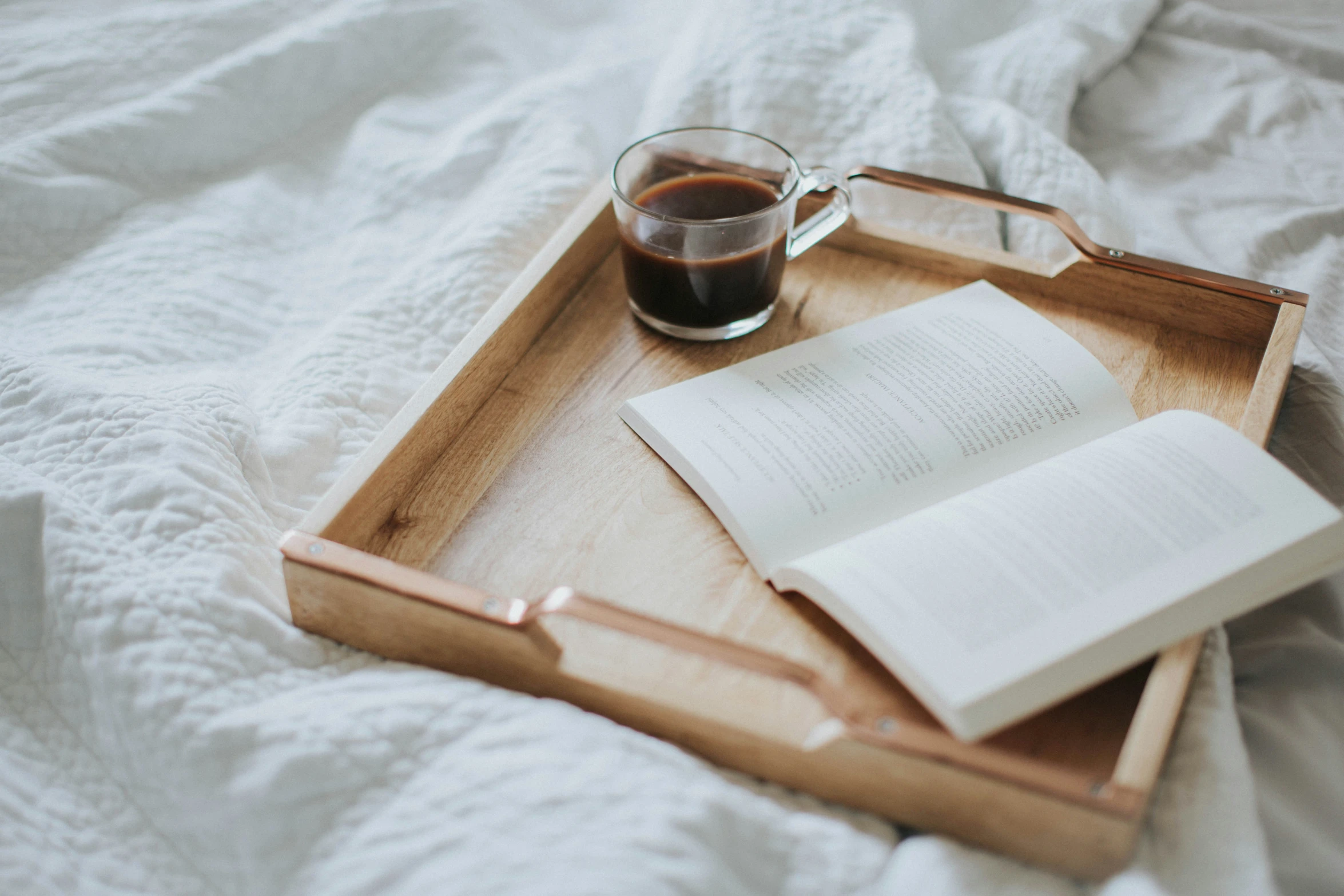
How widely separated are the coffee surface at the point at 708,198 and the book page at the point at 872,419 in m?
0.10

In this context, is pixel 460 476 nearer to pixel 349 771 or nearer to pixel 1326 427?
pixel 349 771

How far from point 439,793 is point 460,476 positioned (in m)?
0.21

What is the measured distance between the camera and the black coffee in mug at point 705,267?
67 cm

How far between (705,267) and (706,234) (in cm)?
2

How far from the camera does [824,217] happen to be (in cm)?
73

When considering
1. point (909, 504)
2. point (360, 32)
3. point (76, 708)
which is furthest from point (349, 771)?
point (360, 32)

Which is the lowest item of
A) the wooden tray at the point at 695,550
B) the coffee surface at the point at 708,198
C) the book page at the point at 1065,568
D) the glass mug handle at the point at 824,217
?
the wooden tray at the point at 695,550

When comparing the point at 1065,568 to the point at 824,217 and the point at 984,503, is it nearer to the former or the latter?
the point at 984,503

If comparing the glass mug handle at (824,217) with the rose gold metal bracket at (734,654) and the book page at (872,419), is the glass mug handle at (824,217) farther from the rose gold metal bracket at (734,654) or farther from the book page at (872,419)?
the rose gold metal bracket at (734,654)

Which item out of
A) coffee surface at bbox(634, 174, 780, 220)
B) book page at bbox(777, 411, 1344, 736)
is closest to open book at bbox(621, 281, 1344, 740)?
book page at bbox(777, 411, 1344, 736)

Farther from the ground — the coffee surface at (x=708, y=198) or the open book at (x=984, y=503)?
the coffee surface at (x=708, y=198)

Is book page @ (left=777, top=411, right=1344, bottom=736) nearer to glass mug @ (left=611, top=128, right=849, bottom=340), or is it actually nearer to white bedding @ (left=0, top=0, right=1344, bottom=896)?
white bedding @ (left=0, top=0, right=1344, bottom=896)

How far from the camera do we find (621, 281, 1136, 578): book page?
559mm

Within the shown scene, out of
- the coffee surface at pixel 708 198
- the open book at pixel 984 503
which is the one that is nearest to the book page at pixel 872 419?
the open book at pixel 984 503
